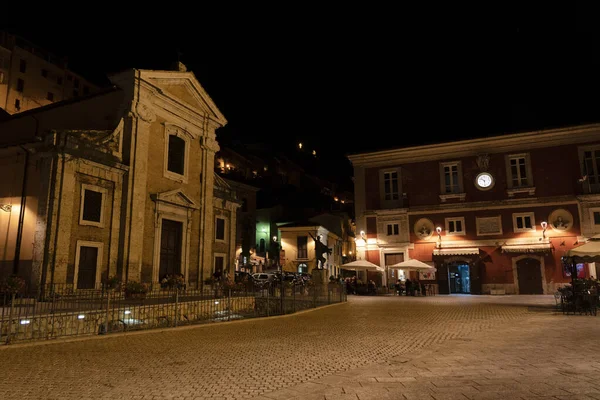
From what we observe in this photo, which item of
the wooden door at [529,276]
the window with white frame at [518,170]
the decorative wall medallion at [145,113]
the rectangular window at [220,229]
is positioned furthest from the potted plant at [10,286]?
the window with white frame at [518,170]

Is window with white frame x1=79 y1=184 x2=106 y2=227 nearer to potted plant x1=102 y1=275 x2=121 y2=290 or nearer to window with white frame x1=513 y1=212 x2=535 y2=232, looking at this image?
potted plant x1=102 y1=275 x2=121 y2=290

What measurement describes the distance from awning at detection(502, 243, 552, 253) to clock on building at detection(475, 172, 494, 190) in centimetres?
476

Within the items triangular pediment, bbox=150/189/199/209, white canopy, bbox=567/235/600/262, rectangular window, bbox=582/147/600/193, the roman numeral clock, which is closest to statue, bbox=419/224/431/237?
the roman numeral clock

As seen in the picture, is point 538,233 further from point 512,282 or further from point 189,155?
point 189,155

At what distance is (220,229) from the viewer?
2783cm

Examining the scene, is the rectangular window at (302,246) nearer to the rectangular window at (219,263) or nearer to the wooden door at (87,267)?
the rectangular window at (219,263)

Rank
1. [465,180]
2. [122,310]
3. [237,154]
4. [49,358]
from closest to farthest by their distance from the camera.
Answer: [49,358]
[122,310]
[465,180]
[237,154]

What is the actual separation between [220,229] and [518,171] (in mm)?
22719

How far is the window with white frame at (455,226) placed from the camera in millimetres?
32594

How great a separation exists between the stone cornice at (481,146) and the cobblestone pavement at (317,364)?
22.4 metres

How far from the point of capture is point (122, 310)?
12.9 m

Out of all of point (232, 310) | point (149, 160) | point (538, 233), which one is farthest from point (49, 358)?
point (538, 233)

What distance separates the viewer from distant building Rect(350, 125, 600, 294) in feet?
98.1

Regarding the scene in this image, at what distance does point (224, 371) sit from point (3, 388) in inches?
125
